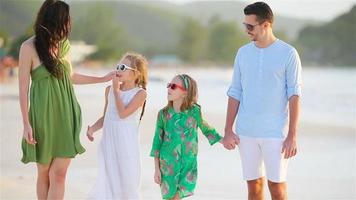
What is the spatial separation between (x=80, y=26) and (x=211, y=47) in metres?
17.3

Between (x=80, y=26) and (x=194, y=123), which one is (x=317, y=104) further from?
(x=80, y=26)

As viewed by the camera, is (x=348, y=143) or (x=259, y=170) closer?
(x=259, y=170)

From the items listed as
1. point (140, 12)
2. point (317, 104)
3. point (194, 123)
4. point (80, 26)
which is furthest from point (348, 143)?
point (140, 12)

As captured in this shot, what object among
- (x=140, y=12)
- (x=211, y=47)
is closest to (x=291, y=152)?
(x=211, y=47)

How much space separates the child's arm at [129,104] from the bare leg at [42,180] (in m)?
0.54

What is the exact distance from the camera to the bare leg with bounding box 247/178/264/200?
4293mm

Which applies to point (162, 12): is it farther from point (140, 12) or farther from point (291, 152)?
point (291, 152)

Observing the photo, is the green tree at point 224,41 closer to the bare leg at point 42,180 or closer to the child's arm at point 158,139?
the child's arm at point 158,139

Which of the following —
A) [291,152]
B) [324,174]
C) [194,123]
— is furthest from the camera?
[324,174]

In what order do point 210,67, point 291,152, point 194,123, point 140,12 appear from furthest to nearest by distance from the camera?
point 140,12 < point 210,67 < point 194,123 < point 291,152

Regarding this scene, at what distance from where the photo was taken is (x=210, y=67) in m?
75.8

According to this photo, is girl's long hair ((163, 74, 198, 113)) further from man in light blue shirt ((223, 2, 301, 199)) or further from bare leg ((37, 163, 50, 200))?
bare leg ((37, 163, 50, 200))

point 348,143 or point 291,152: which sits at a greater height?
point 291,152

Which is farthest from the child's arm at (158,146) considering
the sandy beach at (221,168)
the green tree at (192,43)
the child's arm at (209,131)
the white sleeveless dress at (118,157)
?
the green tree at (192,43)
